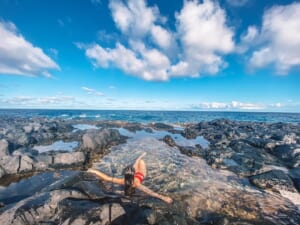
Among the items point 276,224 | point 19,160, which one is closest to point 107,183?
point 19,160

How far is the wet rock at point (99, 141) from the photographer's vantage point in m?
18.3

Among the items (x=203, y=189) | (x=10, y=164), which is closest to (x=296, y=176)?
(x=203, y=189)

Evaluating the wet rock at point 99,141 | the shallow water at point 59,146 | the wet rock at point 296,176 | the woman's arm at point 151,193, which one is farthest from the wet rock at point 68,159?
the wet rock at point 296,176

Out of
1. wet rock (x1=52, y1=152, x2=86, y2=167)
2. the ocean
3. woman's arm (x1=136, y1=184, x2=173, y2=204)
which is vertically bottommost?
the ocean

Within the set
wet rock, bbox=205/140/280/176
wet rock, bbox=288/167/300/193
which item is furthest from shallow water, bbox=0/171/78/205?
wet rock, bbox=288/167/300/193

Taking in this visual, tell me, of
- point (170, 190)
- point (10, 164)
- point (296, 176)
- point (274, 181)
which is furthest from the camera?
point (10, 164)

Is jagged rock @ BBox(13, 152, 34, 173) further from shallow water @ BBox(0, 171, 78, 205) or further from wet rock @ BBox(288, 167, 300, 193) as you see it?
wet rock @ BBox(288, 167, 300, 193)

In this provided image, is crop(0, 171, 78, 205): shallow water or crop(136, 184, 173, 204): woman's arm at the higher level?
crop(136, 184, 173, 204): woman's arm

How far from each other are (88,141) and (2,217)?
13.0 metres

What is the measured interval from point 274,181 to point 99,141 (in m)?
15.3

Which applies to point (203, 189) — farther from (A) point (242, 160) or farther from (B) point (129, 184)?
(A) point (242, 160)

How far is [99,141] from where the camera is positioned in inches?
780

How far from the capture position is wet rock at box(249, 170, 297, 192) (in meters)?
10.4

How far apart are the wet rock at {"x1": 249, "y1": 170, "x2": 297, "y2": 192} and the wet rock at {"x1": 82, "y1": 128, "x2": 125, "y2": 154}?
41.1ft
